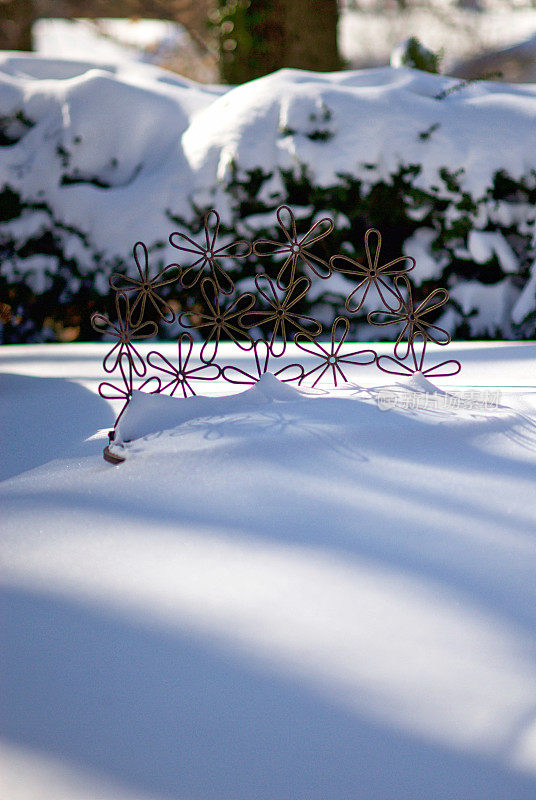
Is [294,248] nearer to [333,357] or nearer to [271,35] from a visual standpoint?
[333,357]

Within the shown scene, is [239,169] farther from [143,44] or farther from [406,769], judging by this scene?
[143,44]

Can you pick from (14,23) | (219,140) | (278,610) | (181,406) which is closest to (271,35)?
(219,140)

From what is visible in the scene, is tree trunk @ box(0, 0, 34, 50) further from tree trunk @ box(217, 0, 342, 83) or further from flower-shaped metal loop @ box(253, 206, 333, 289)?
flower-shaped metal loop @ box(253, 206, 333, 289)

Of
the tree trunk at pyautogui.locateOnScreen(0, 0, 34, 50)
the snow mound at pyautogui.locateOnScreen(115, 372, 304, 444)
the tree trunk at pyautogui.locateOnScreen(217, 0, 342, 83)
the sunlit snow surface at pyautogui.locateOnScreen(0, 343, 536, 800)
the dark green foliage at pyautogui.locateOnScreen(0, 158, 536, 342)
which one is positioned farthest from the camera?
the tree trunk at pyautogui.locateOnScreen(0, 0, 34, 50)

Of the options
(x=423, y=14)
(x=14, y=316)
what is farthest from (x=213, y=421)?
(x=423, y=14)

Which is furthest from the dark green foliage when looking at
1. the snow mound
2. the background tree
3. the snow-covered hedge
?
the background tree

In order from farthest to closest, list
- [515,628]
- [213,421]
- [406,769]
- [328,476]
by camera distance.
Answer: [213,421] < [328,476] < [515,628] < [406,769]
